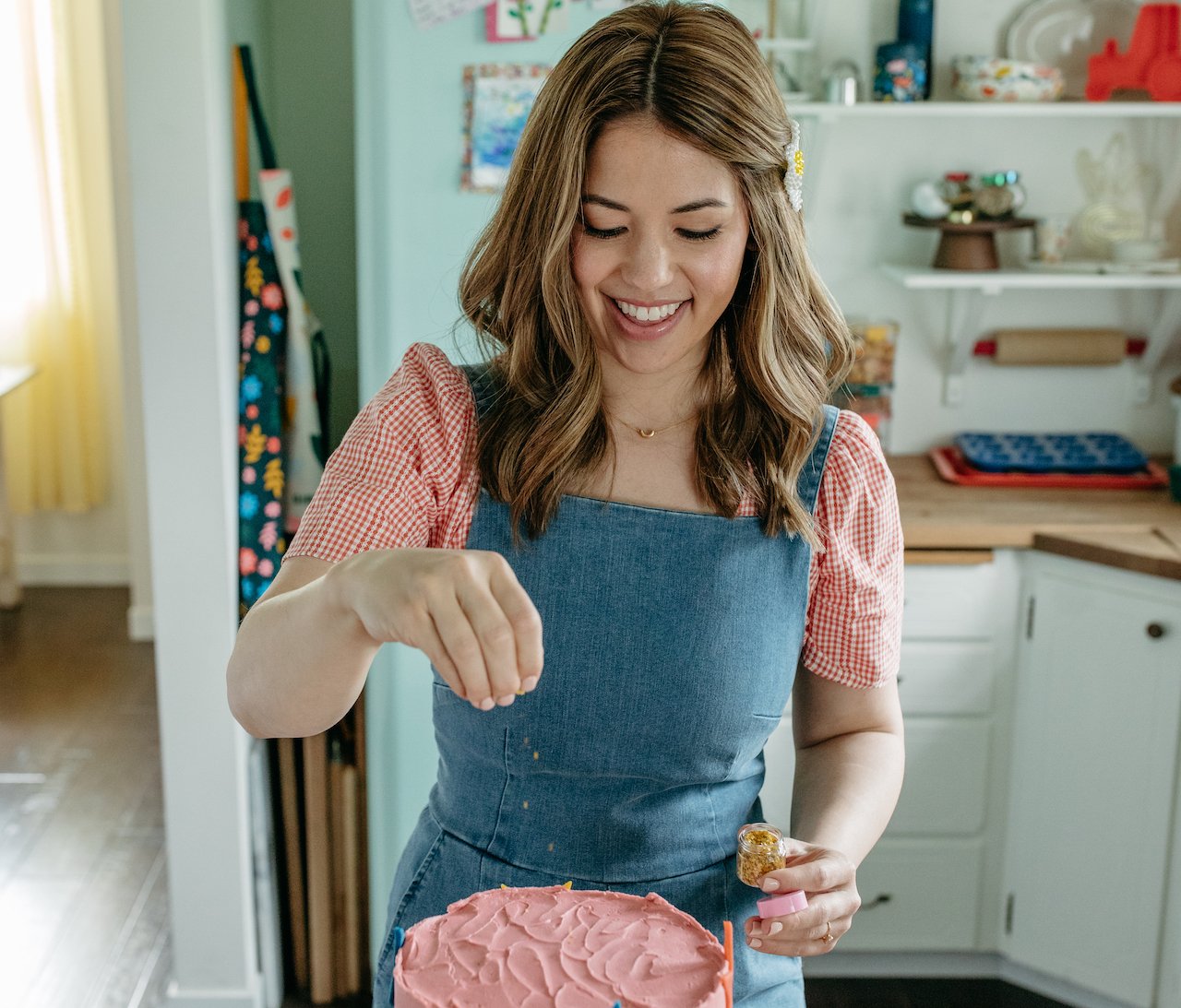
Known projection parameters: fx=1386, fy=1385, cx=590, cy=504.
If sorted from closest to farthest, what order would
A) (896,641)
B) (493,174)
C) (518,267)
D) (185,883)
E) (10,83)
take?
(518,267) < (896,641) < (493,174) < (185,883) < (10,83)

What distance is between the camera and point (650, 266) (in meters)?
1.20

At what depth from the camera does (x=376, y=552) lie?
0.95 meters

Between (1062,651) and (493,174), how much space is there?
4.28 feet

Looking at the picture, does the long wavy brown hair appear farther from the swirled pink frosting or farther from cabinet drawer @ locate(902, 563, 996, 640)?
cabinet drawer @ locate(902, 563, 996, 640)

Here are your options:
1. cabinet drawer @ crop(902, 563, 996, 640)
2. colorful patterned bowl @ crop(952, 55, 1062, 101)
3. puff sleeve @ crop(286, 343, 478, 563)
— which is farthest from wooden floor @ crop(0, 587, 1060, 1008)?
colorful patterned bowl @ crop(952, 55, 1062, 101)

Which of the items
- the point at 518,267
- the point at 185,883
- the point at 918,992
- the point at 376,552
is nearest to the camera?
the point at 376,552

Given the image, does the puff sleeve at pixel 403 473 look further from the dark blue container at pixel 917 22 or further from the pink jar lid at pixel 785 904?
the dark blue container at pixel 917 22

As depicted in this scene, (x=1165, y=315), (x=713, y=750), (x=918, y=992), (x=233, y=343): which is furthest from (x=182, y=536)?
(x=1165, y=315)

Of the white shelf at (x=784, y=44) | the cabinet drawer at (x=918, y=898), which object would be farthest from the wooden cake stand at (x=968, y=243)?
the cabinet drawer at (x=918, y=898)

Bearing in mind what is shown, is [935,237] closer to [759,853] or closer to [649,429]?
[649,429]

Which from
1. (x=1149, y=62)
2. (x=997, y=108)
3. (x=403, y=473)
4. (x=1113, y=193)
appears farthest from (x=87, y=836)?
(x=1149, y=62)

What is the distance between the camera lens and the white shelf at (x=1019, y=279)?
2670 mm

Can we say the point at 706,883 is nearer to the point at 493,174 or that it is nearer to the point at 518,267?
the point at 518,267

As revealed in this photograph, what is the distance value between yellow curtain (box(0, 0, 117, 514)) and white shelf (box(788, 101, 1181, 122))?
9.17 feet
